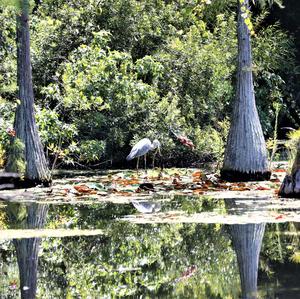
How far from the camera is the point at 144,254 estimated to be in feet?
25.4

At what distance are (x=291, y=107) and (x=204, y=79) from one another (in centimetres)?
535

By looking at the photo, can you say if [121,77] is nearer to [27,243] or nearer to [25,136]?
[25,136]

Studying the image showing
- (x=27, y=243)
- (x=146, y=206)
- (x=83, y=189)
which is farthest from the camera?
(x=83, y=189)

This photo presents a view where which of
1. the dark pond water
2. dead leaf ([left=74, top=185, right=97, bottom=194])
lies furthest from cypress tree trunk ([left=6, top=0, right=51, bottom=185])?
the dark pond water

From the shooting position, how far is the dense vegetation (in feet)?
52.3

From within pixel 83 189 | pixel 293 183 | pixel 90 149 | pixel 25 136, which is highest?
pixel 25 136

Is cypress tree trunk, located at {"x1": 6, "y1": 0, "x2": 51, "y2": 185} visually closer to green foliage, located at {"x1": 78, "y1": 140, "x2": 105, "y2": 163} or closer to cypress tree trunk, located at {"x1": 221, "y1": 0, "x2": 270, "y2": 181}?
green foliage, located at {"x1": 78, "y1": 140, "x2": 105, "y2": 163}

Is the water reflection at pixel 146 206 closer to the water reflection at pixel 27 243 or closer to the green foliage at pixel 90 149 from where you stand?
the water reflection at pixel 27 243

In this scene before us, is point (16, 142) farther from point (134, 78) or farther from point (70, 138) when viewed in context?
point (134, 78)

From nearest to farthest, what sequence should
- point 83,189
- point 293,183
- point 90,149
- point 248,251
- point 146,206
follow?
1. point 248,251
2. point 146,206
3. point 293,183
4. point 83,189
5. point 90,149

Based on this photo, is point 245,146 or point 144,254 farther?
point 245,146

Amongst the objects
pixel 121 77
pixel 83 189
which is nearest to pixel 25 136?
pixel 83 189

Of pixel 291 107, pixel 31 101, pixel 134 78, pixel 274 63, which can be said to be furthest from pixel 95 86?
pixel 291 107

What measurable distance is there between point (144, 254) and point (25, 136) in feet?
19.1
